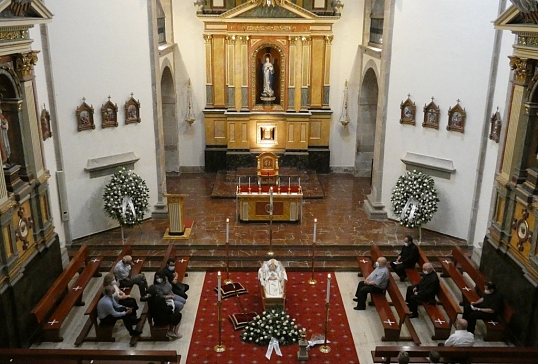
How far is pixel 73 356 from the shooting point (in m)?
8.05

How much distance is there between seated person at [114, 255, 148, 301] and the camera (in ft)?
34.0

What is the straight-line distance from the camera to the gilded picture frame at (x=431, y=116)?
43.0ft

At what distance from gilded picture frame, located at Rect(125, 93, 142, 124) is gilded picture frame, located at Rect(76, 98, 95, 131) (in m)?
0.97

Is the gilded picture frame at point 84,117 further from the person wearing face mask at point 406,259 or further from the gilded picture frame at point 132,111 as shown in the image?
the person wearing face mask at point 406,259

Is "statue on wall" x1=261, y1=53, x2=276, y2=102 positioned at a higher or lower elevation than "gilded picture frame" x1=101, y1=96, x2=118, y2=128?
higher

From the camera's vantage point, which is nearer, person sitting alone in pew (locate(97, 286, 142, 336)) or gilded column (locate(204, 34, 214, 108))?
person sitting alone in pew (locate(97, 286, 142, 336))

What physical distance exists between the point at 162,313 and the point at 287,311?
2.55 metres

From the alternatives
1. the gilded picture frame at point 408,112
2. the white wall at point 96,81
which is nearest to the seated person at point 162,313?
the white wall at point 96,81

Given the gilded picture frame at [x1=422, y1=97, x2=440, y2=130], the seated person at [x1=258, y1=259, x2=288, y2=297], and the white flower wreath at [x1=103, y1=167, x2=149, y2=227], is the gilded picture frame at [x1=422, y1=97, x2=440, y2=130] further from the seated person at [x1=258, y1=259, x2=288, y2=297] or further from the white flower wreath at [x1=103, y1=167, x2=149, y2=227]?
the white flower wreath at [x1=103, y1=167, x2=149, y2=227]

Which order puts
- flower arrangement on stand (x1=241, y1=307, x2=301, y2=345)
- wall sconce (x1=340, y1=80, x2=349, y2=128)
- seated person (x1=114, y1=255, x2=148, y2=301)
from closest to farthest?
flower arrangement on stand (x1=241, y1=307, x2=301, y2=345) → seated person (x1=114, y1=255, x2=148, y2=301) → wall sconce (x1=340, y1=80, x2=349, y2=128)

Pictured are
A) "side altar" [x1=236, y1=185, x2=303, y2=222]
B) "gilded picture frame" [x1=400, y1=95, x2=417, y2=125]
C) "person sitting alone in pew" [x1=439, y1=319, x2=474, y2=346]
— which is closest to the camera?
"person sitting alone in pew" [x1=439, y1=319, x2=474, y2=346]

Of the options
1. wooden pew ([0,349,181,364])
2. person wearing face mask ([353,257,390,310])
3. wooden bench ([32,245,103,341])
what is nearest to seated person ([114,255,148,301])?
wooden bench ([32,245,103,341])

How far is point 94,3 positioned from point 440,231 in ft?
33.2

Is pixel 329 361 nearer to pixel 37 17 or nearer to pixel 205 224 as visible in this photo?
pixel 205 224
